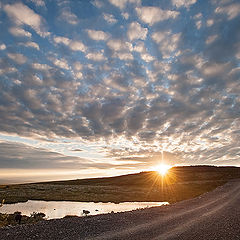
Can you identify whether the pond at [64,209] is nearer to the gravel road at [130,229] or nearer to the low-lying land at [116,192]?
the low-lying land at [116,192]

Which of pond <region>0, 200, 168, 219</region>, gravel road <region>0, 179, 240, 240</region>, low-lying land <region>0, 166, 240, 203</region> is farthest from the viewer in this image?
low-lying land <region>0, 166, 240, 203</region>

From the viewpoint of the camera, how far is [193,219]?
21766 mm

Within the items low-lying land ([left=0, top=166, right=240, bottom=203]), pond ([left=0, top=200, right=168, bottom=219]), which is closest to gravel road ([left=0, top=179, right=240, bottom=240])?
pond ([left=0, top=200, right=168, bottom=219])

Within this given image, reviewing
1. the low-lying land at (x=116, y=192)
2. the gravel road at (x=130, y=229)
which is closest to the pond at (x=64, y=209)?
the low-lying land at (x=116, y=192)

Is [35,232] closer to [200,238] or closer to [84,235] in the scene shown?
[84,235]

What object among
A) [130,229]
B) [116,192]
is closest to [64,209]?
[130,229]

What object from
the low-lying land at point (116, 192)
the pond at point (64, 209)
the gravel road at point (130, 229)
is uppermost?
the low-lying land at point (116, 192)

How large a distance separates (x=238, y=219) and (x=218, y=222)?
288 centimetres

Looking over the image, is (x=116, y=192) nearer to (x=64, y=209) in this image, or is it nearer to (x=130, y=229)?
(x=64, y=209)

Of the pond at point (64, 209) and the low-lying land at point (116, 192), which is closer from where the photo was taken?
the pond at point (64, 209)

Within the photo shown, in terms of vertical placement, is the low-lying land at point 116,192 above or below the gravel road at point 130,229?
above

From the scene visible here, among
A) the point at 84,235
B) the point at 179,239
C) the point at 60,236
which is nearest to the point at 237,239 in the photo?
the point at 179,239

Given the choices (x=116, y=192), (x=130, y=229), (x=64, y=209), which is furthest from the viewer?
(x=116, y=192)

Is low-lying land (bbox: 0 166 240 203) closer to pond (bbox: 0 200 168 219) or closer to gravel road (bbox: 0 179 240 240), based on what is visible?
pond (bbox: 0 200 168 219)
